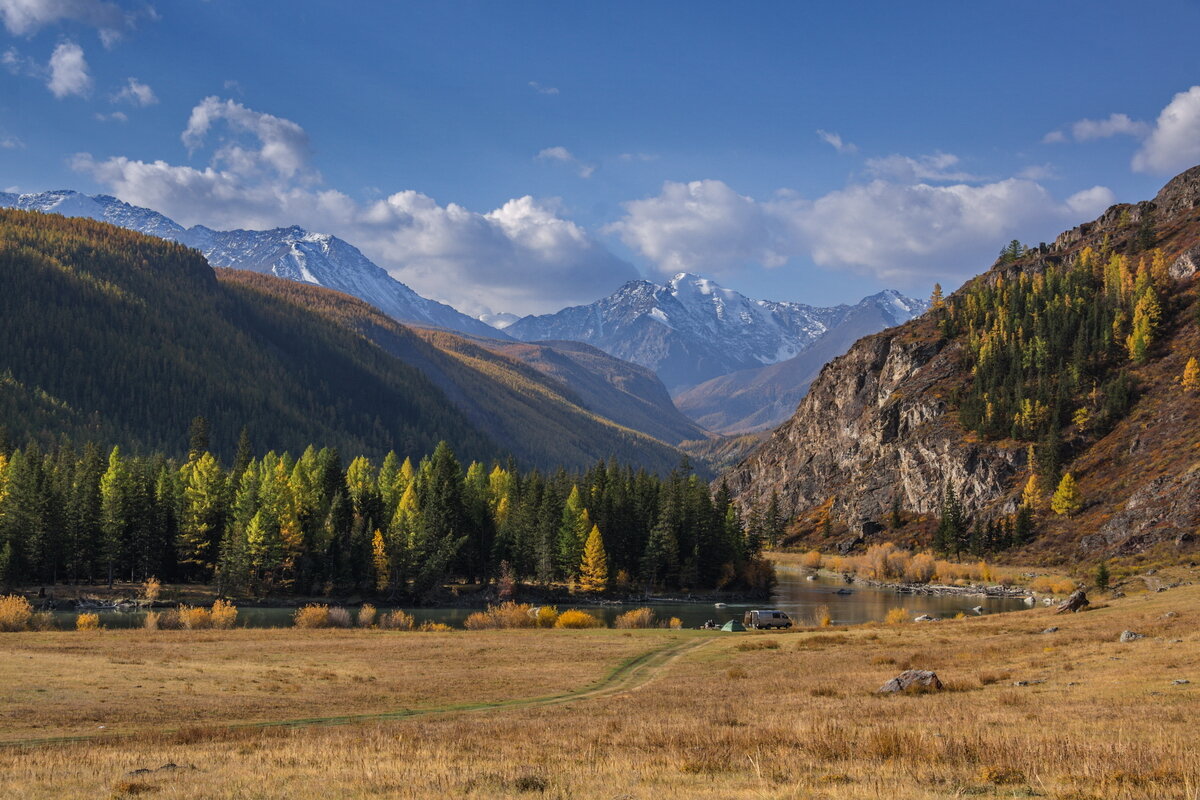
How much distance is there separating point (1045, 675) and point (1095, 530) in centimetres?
12491

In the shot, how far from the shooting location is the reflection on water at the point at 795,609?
8400 centimetres

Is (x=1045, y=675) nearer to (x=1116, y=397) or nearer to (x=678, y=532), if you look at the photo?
(x=678, y=532)


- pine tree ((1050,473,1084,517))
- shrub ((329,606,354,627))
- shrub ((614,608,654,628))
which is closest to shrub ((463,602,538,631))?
shrub ((614,608,654,628))

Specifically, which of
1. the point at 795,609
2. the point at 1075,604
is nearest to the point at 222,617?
the point at 795,609

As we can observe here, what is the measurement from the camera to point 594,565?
359 feet

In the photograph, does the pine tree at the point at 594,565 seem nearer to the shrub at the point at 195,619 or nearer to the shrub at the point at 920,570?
the shrub at the point at 195,619

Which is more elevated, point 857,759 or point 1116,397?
point 1116,397

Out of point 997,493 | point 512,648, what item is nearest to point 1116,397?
point 997,493

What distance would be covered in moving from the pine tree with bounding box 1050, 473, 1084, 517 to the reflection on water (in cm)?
4285

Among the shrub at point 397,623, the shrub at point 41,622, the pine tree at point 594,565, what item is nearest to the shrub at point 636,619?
the shrub at point 397,623

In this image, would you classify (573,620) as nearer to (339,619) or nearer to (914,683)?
(339,619)

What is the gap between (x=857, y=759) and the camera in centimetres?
1683

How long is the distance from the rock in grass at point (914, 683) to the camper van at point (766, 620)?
1706 inches

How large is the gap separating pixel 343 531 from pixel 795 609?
2380 inches
